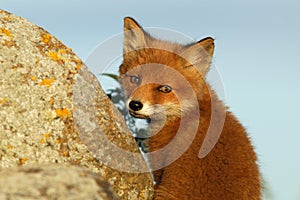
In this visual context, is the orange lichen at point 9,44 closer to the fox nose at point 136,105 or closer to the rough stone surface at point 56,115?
the rough stone surface at point 56,115

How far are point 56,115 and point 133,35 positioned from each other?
136 inches

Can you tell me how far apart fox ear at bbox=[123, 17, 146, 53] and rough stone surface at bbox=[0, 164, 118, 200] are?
15.9 feet

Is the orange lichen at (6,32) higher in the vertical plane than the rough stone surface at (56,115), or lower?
higher

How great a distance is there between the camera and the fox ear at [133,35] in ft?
30.9

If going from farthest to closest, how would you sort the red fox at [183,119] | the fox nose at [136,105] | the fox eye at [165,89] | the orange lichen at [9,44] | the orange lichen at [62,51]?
the fox eye at [165,89] < the fox nose at [136,105] < the red fox at [183,119] < the orange lichen at [62,51] < the orange lichen at [9,44]

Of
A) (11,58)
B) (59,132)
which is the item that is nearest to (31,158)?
(59,132)

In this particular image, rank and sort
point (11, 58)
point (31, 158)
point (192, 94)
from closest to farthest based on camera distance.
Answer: point (31, 158) < point (11, 58) < point (192, 94)

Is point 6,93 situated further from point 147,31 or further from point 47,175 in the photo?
point 147,31

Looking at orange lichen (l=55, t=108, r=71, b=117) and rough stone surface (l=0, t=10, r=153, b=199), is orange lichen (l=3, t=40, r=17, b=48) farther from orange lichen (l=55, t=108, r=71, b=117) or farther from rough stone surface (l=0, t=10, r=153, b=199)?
orange lichen (l=55, t=108, r=71, b=117)

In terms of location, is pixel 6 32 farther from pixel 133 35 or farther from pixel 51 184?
pixel 133 35

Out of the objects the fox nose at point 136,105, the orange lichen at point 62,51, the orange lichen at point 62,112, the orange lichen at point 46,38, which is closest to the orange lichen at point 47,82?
the orange lichen at point 62,112

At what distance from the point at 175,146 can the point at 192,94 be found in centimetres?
105

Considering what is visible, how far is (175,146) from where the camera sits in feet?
26.7

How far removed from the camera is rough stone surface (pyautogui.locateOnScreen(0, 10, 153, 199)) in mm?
6210
